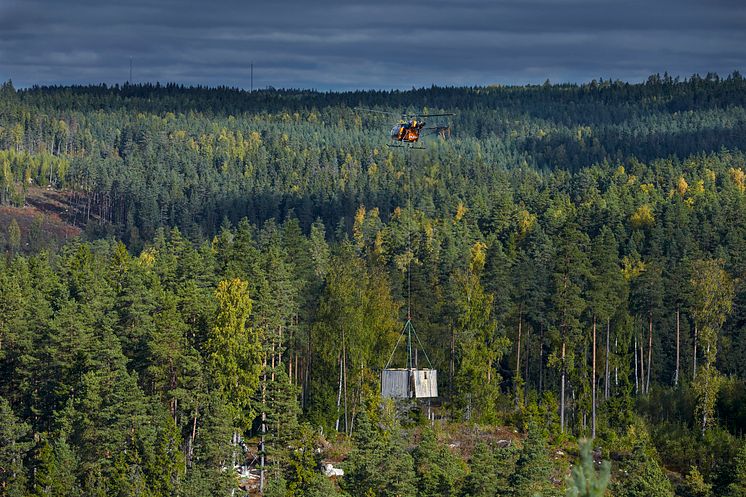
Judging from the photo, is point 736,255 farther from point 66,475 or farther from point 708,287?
point 66,475

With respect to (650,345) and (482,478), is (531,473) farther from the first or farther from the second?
(650,345)

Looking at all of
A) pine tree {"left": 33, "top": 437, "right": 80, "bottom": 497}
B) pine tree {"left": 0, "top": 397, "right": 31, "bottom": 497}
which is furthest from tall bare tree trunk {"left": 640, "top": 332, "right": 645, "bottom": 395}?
pine tree {"left": 0, "top": 397, "right": 31, "bottom": 497}

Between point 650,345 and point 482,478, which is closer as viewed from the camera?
point 482,478

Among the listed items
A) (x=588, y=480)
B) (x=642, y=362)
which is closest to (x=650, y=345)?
(x=642, y=362)

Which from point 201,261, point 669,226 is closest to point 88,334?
point 201,261

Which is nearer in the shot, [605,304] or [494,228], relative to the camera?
[605,304]
